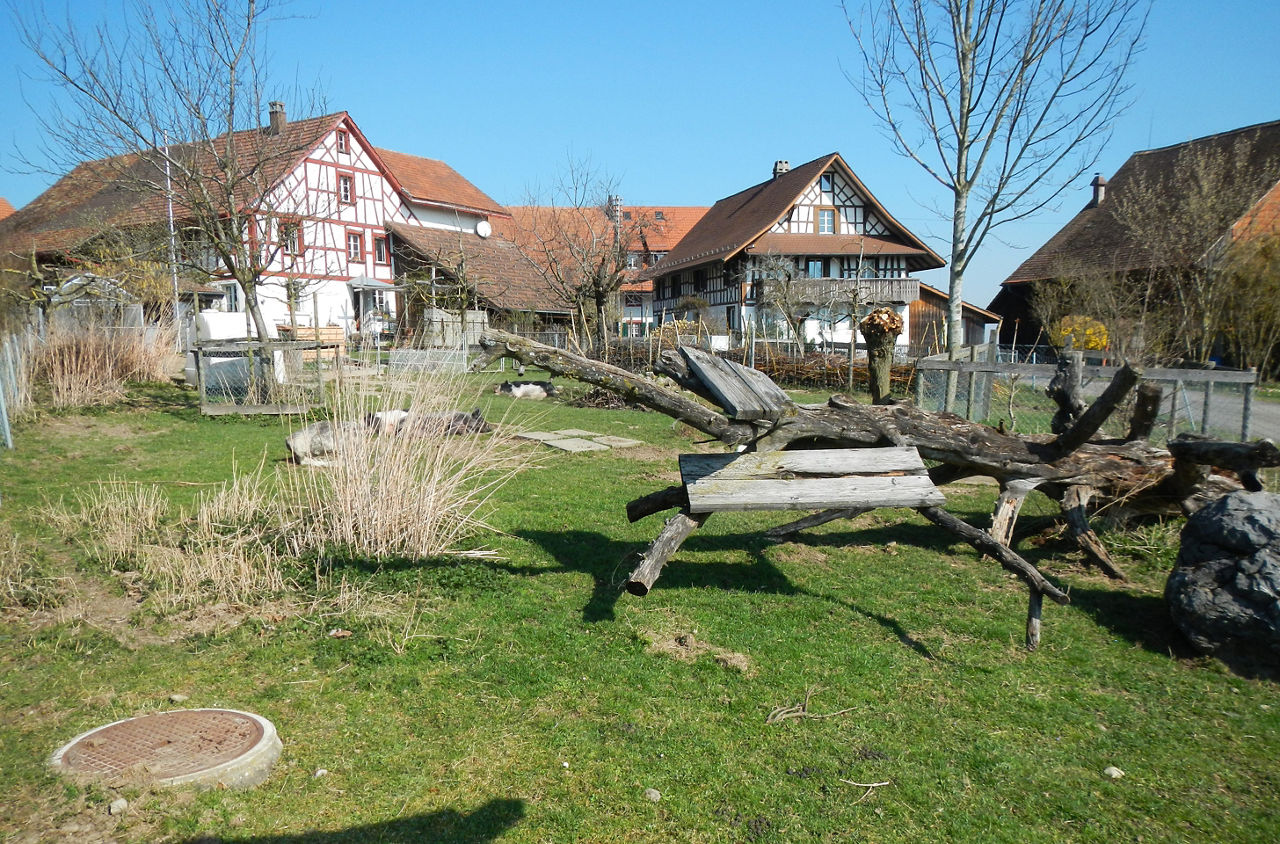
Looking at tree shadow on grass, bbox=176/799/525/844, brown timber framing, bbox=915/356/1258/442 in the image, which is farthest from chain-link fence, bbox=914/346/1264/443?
tree shadow on grass, bbox=176/799/525/844

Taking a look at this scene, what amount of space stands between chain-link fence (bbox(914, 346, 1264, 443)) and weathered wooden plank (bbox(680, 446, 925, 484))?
2.41 m

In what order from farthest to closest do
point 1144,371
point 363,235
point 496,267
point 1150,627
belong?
point 496,267 → point 363,235 → point 1144,371 → point 1150,627

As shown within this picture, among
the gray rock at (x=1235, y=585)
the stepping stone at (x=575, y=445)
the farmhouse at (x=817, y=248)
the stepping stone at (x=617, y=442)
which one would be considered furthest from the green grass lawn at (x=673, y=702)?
the farmhouse at (x=817, y=248)

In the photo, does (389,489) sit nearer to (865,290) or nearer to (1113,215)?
A: (1113,215)

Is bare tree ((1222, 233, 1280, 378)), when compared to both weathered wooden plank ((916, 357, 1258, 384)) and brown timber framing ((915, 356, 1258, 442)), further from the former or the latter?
brown timber framing ((915, 356, 1258, 442))

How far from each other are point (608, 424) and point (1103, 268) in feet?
72.5

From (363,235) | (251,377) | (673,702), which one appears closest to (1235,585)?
(673,702)

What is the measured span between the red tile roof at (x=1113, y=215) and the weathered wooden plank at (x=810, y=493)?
19.6 metres

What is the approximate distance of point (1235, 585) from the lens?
13.8 feet

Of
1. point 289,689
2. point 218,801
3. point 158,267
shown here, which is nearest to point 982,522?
point 289,689

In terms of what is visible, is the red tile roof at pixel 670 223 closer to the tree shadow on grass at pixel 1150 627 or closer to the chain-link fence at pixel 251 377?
the chain-link fence at pixel 251 377

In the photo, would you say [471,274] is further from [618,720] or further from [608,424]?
[618,720]

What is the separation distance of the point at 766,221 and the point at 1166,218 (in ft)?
60.3

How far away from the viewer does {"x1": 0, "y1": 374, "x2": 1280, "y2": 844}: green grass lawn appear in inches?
115
